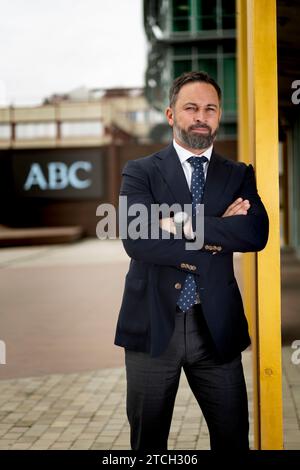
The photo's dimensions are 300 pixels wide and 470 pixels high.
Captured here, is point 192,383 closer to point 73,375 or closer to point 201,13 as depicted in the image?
point 73,375

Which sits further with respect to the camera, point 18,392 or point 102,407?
point 18,392

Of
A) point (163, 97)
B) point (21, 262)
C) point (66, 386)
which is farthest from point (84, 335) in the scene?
point (163, 97)

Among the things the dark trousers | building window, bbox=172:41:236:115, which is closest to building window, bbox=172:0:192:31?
building window, bbox=172:41:236:115

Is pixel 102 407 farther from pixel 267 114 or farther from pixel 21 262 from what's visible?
pixel 21 262

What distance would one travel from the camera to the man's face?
8.85 ft

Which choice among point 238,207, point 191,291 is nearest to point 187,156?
point 238,207

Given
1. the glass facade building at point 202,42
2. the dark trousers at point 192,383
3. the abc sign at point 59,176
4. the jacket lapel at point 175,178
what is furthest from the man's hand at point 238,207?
the glass facade building at point 202,42

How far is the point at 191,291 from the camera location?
8.73 ft

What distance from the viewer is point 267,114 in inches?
118

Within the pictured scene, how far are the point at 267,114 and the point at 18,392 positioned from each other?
3541mm

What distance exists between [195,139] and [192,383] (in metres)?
0.95

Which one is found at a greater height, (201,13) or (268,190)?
(201,13)

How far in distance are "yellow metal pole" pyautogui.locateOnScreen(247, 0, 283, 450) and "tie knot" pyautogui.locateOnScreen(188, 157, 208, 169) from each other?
304 mm
